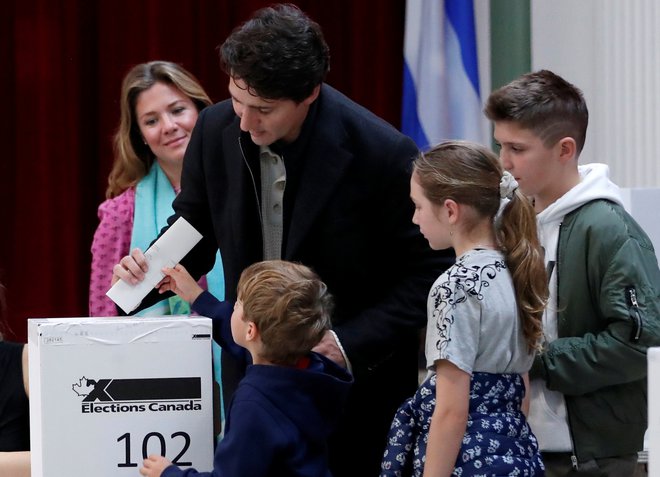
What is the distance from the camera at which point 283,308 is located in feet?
6.96

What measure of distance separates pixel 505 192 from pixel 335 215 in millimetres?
398

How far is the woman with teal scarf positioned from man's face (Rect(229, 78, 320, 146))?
3.55 feet

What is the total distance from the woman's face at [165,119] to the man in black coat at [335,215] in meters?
0.88

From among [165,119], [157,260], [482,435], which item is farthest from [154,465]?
[165,119]

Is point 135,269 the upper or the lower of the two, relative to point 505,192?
lower

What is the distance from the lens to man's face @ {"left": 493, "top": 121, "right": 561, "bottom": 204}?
2432 millimetres

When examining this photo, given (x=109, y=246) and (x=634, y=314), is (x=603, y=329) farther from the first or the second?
(x=109, y=246)

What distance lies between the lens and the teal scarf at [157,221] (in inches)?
130

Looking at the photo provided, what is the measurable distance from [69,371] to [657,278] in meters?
1.19

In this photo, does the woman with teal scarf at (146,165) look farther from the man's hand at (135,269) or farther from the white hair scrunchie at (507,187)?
the white hair scrunchie at (507,187)

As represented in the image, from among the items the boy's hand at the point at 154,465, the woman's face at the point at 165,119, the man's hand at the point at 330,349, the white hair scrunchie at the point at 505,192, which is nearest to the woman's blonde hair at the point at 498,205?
the white hair scrunchie at the point at 505,192

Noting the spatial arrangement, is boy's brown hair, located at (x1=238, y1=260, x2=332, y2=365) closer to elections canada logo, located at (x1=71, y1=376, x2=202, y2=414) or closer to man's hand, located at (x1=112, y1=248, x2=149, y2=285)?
elections canada logo, located at (x1=71, y1=376, x2=202, y2=414)

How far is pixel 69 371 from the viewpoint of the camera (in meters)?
2.12

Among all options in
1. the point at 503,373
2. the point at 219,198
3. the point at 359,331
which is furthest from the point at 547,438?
the point at 219,198
